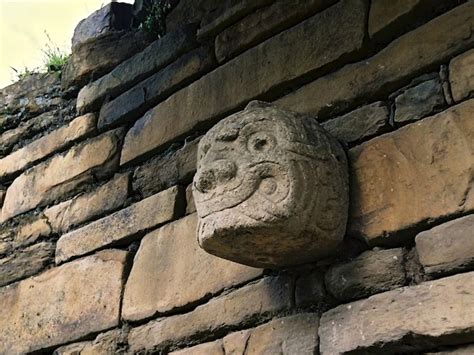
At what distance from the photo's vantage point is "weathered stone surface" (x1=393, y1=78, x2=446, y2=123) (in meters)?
2.50

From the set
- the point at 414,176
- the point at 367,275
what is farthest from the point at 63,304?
the point at 414,176

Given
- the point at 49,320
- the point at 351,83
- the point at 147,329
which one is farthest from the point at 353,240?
the point at 49,320

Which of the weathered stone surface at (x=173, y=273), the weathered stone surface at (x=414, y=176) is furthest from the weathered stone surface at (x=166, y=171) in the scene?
the weathered stone surface at (x=414, y=176)

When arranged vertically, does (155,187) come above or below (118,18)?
below

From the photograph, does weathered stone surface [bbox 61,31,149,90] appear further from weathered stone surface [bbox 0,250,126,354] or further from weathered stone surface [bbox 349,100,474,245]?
weathered stone surface [bbox 349,100,474,245]

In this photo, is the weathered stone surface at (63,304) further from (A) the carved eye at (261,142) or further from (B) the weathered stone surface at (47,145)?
(A) the carved eye at (261,142)

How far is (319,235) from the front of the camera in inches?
95.6

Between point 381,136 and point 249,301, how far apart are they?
0.68 meters

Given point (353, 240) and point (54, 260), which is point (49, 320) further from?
point (353, 240)

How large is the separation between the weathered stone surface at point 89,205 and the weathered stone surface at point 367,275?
1.28 metres

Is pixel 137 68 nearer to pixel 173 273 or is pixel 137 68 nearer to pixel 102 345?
pixel 173 273

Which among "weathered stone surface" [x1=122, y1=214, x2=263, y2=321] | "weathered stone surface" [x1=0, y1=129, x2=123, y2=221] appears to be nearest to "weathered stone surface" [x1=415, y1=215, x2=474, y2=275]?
"weathered stone surface" [x1=122, y1=214, x2=263, y2=321]

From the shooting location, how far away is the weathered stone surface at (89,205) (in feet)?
11.6

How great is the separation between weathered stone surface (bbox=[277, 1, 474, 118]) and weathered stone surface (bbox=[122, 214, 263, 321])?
0.60 meters
